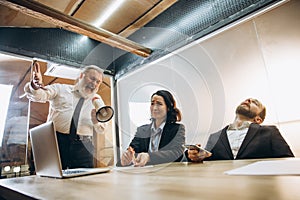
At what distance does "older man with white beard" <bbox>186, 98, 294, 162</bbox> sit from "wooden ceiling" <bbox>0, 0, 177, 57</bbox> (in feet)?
4.07

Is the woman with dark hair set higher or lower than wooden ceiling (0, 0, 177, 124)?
lower

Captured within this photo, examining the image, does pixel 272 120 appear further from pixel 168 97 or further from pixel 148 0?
pixel 148 0

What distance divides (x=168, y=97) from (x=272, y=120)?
3.16 feet

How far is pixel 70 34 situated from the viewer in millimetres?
2555

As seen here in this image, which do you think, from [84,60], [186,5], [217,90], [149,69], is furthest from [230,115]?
[84,60]

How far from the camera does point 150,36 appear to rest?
2.55 m

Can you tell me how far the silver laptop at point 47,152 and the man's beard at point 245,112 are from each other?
1621mm

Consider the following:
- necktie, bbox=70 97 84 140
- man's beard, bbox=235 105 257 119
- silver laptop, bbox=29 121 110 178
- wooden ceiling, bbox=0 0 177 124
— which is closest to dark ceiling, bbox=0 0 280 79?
wooden ceiling, bbox=0 0 177 124

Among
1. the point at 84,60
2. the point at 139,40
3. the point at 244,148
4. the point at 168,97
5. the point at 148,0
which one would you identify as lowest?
the point at 244,148

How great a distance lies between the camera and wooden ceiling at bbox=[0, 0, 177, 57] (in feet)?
6.40

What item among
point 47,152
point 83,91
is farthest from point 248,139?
point 47,152

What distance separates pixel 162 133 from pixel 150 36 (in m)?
1.34

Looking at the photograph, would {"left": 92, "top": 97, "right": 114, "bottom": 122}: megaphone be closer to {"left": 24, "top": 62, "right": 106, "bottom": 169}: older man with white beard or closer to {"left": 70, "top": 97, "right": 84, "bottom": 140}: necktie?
{"left": 24, "top": 62, "right": 106, "bottom": 169}: older man with white beard

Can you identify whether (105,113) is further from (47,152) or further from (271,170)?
(271,170)
